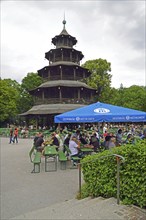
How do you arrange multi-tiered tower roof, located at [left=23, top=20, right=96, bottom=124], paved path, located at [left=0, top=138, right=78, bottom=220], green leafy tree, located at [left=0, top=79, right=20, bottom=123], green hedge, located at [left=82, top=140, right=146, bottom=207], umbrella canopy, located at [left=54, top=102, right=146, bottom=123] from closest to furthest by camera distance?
green hedge, located at [left=82, top=140, right=146, bottom=207], paved path, located at [left=0, top=138, right=78, bottom=220], umbrella canopy, located at [left=54, top=102, right=146, bottom=123], multi-tiered tower roof, located at [left=23, top=20, right=96, bottom=124], green leafy tree, located at [left=0, top=79, right=20, bottom=123]

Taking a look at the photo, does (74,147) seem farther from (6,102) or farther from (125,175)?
(6,102)

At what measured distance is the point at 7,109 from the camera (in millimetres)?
55406

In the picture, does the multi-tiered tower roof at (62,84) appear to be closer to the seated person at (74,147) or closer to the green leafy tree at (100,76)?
the green leafy tree at (100,76)

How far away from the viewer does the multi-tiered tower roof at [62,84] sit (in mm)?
34312

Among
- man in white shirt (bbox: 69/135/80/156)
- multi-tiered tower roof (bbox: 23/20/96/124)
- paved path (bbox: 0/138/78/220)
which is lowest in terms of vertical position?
paved path (bbox: 0/138/78/220)

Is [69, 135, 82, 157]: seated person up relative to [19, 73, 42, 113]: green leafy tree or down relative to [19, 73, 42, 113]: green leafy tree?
down

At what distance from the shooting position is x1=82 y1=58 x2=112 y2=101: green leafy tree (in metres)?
53.9

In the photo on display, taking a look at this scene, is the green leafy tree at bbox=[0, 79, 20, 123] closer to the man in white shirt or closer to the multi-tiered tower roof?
the multi-tiered tower roof

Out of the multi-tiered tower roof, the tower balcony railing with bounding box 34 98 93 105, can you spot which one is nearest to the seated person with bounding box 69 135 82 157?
the multi-tiered tower roof

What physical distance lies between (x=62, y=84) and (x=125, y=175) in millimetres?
29760

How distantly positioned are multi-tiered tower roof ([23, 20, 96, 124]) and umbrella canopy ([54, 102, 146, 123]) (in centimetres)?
2172

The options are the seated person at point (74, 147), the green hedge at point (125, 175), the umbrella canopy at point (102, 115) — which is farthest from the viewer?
the seated person at point (74, 147)

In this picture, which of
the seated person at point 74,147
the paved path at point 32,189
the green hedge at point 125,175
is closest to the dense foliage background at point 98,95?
the seated person at point 74,147

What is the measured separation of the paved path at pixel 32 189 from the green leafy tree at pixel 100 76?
44.7m
